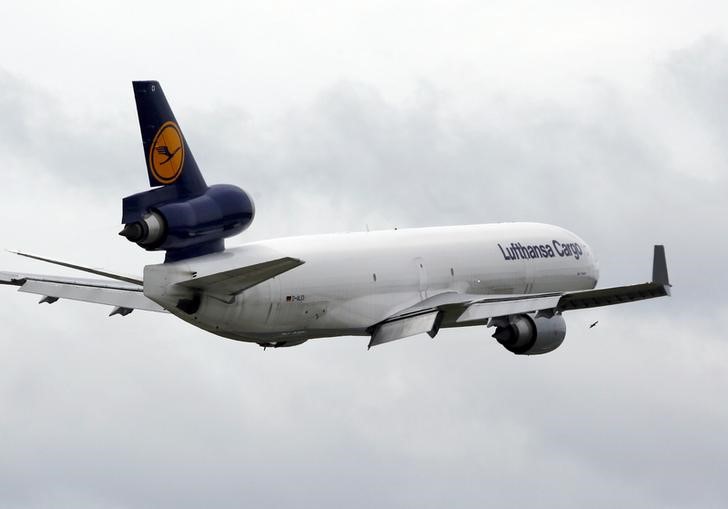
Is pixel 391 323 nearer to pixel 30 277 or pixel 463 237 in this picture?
pixel 463 237

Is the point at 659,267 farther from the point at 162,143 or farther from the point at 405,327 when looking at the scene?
the point at 162,143

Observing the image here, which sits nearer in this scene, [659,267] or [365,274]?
[659,267]

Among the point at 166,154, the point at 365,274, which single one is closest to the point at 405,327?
the point at 365,274

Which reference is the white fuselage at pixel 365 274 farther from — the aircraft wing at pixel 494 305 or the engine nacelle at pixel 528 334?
the engine nacelle at pixel 528 334

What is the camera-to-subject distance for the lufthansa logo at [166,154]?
47.8 meters

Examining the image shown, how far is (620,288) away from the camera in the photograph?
50188 millimetres

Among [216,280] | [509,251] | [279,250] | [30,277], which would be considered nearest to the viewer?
[216,280]

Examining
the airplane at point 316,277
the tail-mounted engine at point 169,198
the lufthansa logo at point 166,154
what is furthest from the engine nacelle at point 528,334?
the lufthansa logo at point 166,154

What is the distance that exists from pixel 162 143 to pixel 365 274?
9602 millimetres

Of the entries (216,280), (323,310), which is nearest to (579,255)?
(323,310)

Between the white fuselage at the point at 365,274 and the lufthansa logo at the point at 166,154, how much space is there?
2.79 m

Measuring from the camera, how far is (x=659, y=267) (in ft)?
163

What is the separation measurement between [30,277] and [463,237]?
15422mm

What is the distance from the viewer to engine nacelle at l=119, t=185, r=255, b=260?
47562 mm
